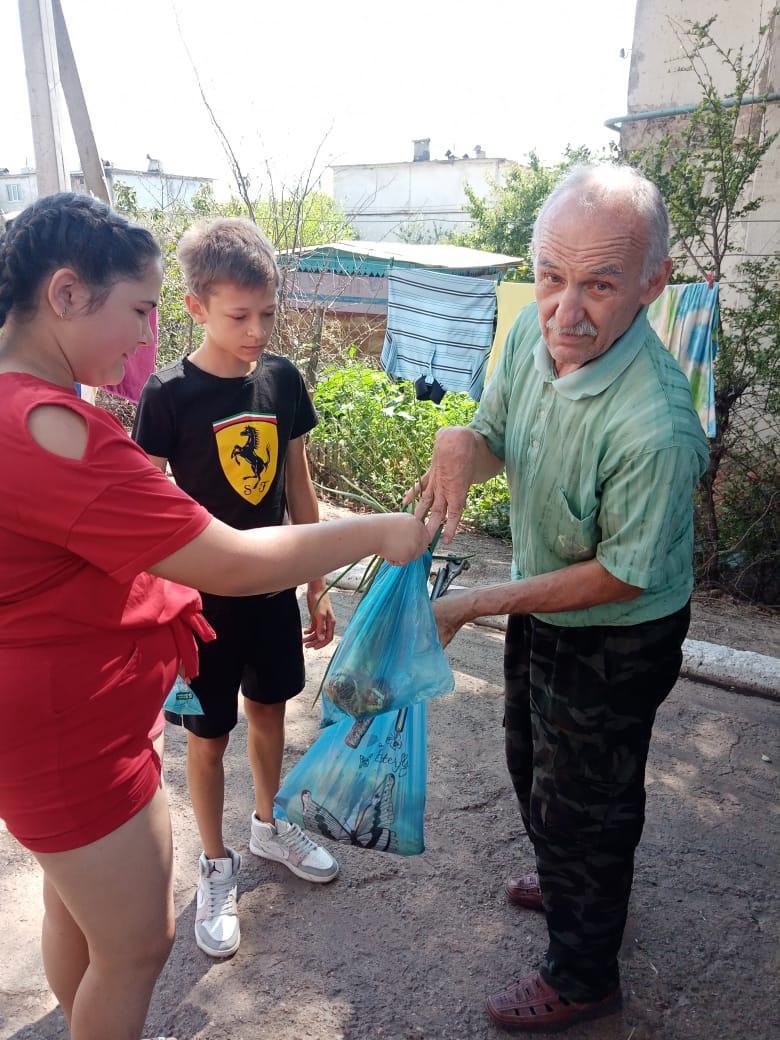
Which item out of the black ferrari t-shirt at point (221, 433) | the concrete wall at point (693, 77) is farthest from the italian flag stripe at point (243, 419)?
the concrete wall at point (693, 77)

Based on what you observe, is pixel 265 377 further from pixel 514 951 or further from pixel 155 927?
pixel 514 951

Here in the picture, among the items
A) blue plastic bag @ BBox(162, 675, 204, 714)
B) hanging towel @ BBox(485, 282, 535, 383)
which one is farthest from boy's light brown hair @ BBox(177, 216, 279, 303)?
hanging towel @ BBox(485, 282, 535, 383)

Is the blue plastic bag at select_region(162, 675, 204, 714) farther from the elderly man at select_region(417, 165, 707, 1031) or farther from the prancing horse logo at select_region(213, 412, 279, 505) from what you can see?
the elderly man at select_region(417, 165, 707, 1031)

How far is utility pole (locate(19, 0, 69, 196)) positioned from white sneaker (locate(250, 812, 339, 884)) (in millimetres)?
4578

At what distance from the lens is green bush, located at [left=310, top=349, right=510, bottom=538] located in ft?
23.0

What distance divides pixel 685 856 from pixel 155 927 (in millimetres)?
1908

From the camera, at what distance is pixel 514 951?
218cm

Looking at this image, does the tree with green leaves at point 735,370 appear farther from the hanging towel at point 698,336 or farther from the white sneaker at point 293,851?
the white sneaker at point 293,851

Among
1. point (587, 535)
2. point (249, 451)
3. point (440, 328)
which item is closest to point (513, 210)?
point (440, 328)

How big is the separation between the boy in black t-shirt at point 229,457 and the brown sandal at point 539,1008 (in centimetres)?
74

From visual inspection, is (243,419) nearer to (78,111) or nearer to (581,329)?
(581,329)

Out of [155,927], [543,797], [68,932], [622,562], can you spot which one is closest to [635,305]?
[622,562]

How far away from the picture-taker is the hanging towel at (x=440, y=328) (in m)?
8.50

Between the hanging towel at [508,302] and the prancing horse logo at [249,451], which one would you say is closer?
the prancing horse logo at [249,451]
